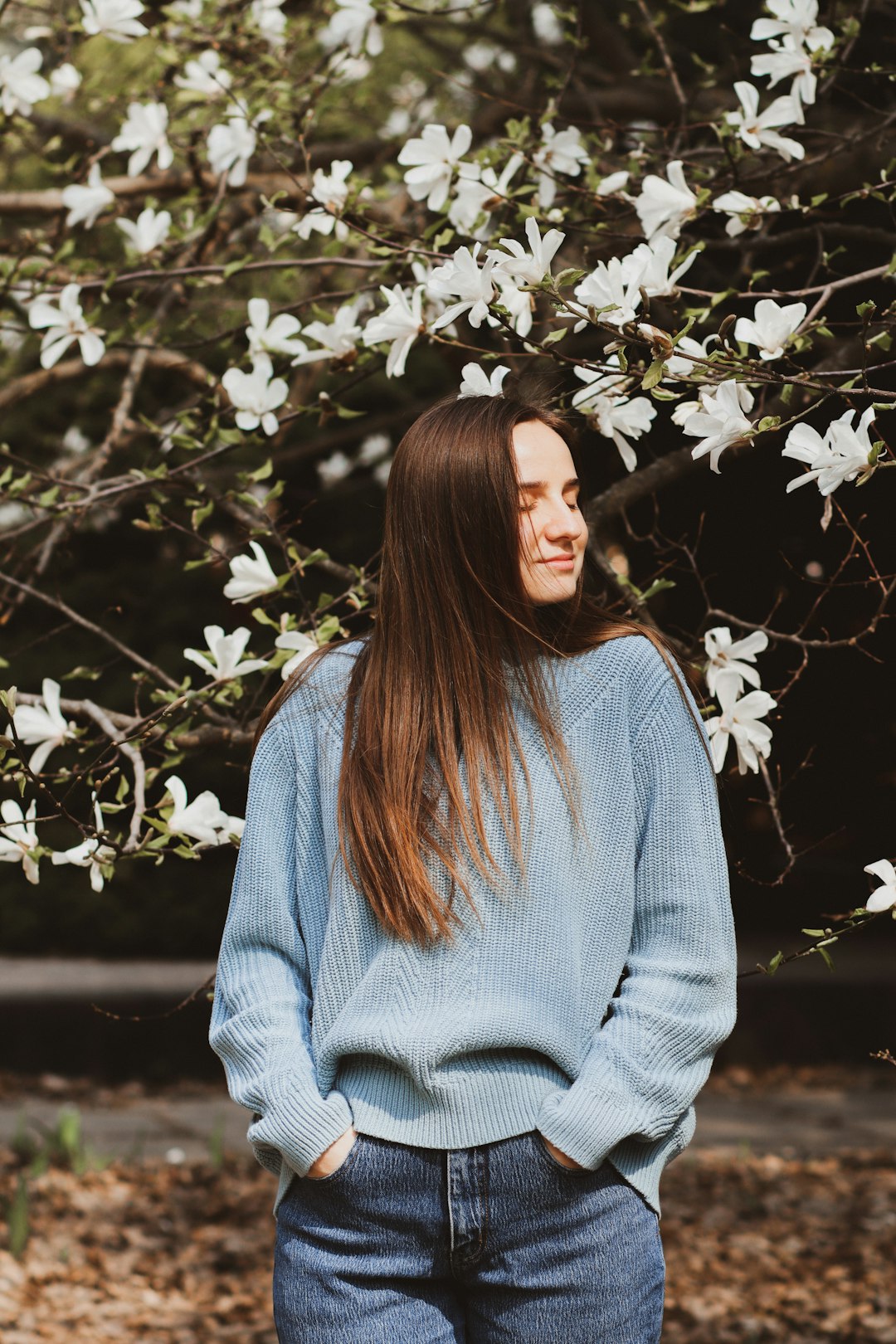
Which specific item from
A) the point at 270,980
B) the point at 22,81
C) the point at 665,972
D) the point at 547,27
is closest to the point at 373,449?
the point at 547,27

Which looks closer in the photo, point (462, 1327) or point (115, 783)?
point (462, 1327)

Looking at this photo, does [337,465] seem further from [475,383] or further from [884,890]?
[884,890]

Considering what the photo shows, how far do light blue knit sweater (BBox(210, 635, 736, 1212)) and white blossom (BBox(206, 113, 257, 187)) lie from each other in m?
1.45

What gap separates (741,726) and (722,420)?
46 cm

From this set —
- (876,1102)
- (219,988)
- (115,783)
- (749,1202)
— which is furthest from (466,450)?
(876,1102)

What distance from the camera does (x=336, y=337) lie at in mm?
2164

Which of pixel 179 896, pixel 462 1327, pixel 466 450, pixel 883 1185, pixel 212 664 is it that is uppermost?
pixel 466 450

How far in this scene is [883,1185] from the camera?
15.4 ft

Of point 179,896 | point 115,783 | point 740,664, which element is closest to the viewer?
point 740,664

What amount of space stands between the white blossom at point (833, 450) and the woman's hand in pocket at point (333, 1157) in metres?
0.79

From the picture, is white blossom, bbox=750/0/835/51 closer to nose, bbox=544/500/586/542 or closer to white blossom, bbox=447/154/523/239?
white blossom, bbox=447/154/523/239

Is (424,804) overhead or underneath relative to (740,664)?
overhead

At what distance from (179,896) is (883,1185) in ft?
12.8

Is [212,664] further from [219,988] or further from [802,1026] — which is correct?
[802,1026]
